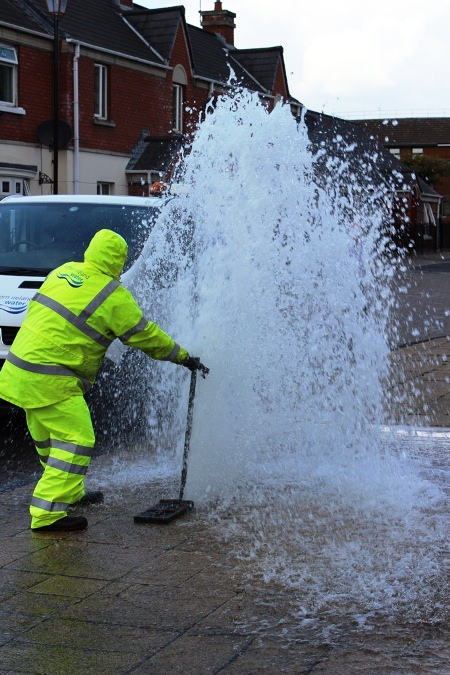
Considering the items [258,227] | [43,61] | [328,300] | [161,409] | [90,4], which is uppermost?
[90,4]

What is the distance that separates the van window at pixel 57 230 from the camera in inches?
339

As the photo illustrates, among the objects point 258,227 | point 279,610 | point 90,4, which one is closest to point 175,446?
point 258,227

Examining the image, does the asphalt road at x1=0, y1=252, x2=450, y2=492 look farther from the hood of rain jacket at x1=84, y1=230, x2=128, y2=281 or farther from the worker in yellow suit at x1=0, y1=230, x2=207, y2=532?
the hood of rain jacket at x1=84, y1=230, x2=128, y2=281

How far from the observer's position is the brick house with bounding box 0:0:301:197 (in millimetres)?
25375

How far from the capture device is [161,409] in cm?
746

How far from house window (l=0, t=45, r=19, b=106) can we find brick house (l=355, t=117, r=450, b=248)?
4024 centimetres

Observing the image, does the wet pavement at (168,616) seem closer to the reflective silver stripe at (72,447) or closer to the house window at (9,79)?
the reflective silver stripe at (72,447)

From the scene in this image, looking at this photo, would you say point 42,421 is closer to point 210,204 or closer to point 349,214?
point 210,204

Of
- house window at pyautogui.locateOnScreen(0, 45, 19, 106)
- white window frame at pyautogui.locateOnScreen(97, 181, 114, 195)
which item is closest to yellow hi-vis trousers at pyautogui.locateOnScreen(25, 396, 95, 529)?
house window at pyautogui.locateOnScreen(0, 45, 19, 106)

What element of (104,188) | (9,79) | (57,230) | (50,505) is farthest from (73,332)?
(104,188)

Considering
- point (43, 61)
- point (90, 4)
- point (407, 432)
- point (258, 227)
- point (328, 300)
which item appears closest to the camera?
point (258, 227)

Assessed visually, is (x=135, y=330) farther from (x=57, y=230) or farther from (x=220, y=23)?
(x=220, y=23)

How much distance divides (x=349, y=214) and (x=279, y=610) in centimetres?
415

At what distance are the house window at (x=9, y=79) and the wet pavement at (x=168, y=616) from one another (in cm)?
2139
